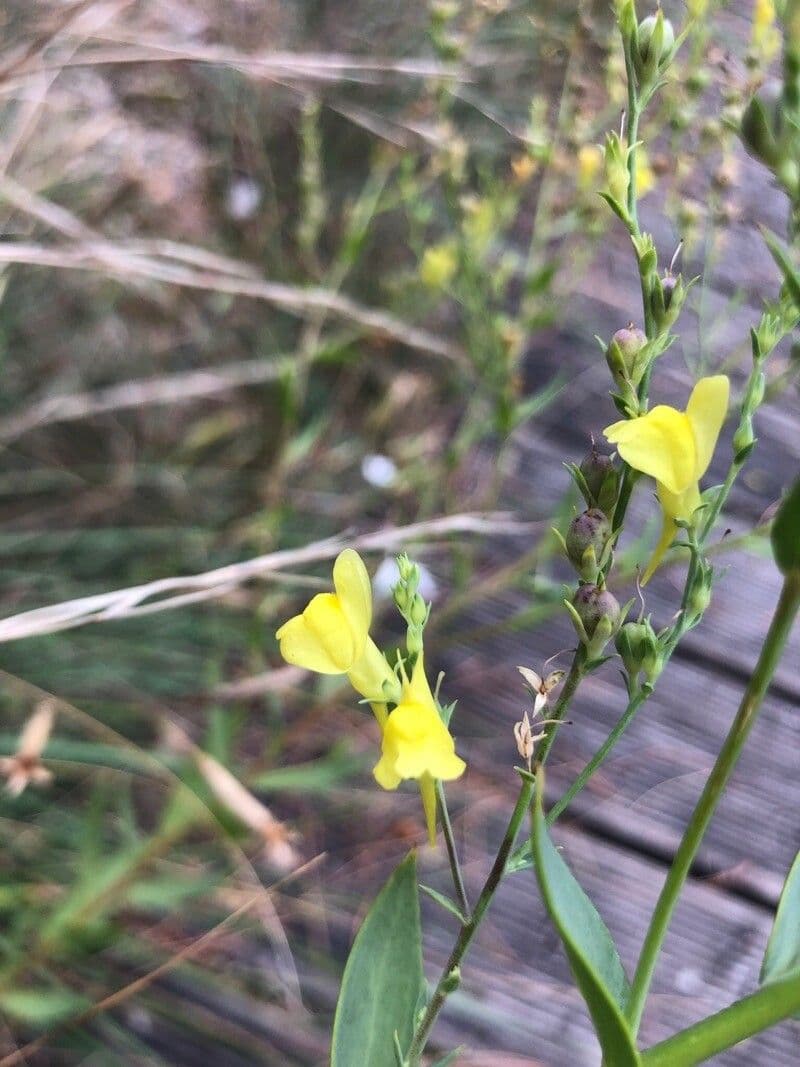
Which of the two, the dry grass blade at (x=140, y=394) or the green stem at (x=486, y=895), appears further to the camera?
the dry grass blade at (x=140, y=394)

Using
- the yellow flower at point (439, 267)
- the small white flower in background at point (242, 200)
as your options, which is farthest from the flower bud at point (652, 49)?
the small white flower in background at point (242, 200)

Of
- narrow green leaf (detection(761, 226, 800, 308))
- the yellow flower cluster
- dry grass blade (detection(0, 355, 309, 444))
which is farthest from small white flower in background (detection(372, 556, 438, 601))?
narrow green leaf (detection(761, 226, 800, 308))

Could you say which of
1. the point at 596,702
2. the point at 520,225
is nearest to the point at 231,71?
the point at 520,225

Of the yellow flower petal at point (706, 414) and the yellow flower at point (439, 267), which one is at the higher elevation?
the yellow flower petal at point (706, 414)

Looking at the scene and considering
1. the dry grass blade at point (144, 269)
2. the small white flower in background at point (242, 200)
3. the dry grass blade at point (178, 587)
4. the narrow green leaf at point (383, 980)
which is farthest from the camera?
the small white flower in background at point (242, 200)

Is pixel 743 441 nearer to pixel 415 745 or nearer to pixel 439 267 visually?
pixel 415 745

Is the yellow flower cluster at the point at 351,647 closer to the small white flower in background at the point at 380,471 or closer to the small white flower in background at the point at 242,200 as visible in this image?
the small white flower in background at the point at 380,471

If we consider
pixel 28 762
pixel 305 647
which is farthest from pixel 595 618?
pixel 28 762

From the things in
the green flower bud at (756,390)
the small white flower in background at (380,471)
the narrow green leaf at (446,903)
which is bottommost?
the small white flower in background at (380,471)
